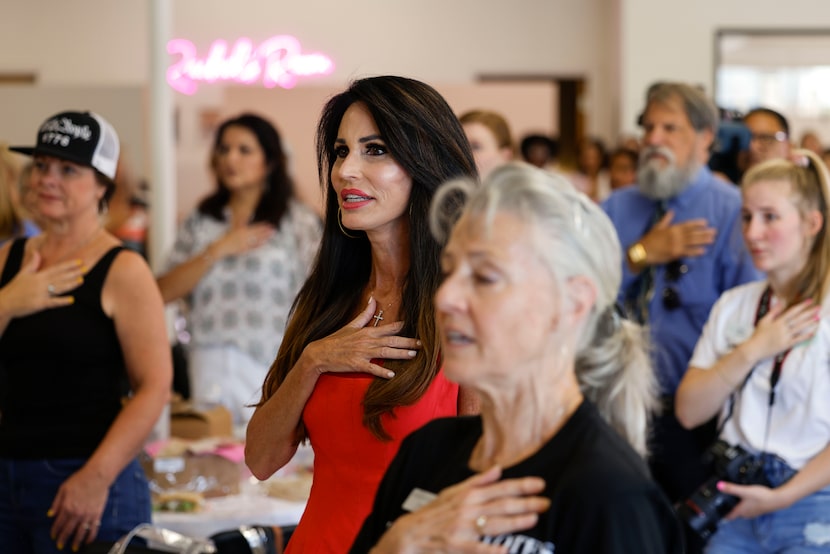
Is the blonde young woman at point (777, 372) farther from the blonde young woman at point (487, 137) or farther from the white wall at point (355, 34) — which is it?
the white wall at point (355, 34)

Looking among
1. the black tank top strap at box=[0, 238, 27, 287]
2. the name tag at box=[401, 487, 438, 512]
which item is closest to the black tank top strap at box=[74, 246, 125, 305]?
the black tank top strap at box=[0, 238, 27, 287]

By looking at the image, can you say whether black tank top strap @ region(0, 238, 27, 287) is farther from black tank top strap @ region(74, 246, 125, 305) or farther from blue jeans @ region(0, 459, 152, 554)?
blue jeans @ region(0, 459, 152, 554)

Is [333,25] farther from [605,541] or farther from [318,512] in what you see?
[605,541]

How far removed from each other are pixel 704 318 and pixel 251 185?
182 cm

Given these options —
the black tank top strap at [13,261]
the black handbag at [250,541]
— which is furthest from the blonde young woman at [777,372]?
the black tank top strap at [13,261]

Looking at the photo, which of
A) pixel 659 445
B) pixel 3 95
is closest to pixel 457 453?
pixel 659 445

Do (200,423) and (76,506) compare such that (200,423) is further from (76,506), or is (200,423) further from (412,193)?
(412,193)

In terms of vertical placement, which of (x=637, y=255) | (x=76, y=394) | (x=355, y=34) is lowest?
(x=76, y=394)

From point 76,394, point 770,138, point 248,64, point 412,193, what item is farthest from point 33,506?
point 248,64

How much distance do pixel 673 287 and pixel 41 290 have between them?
2.07 meters

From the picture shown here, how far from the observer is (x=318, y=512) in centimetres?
204

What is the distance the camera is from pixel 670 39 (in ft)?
29.1

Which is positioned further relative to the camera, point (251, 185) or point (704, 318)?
point (251, 185)

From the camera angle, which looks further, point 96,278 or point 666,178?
point 666,178
